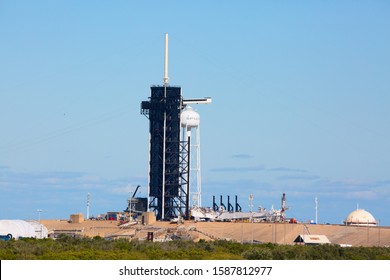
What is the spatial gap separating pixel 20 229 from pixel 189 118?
142 feet

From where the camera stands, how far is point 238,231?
142m

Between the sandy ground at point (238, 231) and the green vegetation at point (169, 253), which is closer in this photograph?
the green vegetation at point (169, 253)

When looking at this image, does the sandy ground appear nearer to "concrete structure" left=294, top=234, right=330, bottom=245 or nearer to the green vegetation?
"concrete structure" left=294, top=234, right=330, bottom=245

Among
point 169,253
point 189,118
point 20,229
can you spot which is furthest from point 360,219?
A: point 169,253

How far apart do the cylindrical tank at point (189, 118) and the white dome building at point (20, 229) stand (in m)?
36.8

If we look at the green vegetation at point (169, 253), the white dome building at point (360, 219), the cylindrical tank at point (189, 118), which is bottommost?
the green vegetation at point (169, 253)

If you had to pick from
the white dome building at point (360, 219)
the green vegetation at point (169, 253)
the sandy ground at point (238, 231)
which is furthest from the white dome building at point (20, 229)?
the white dome building at point (360, 219)

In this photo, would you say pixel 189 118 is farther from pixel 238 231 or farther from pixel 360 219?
pixel 360 219

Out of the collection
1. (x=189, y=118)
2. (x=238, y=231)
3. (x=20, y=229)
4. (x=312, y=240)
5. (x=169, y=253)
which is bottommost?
(x=169, y=253)

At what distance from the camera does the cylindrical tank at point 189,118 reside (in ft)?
502

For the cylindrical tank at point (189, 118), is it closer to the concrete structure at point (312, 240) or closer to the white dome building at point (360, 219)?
the white dome building at point (360, 219)

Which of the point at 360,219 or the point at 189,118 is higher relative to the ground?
the point at 189,118

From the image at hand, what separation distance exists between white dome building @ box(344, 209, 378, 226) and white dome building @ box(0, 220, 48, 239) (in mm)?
50251

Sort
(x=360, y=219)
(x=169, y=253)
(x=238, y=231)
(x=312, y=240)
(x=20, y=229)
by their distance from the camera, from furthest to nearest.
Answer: (x=360, y=219) < (x=238, y=231) < (x=312, y=240) < (x=20, y=229) < (x=169, y=253)
